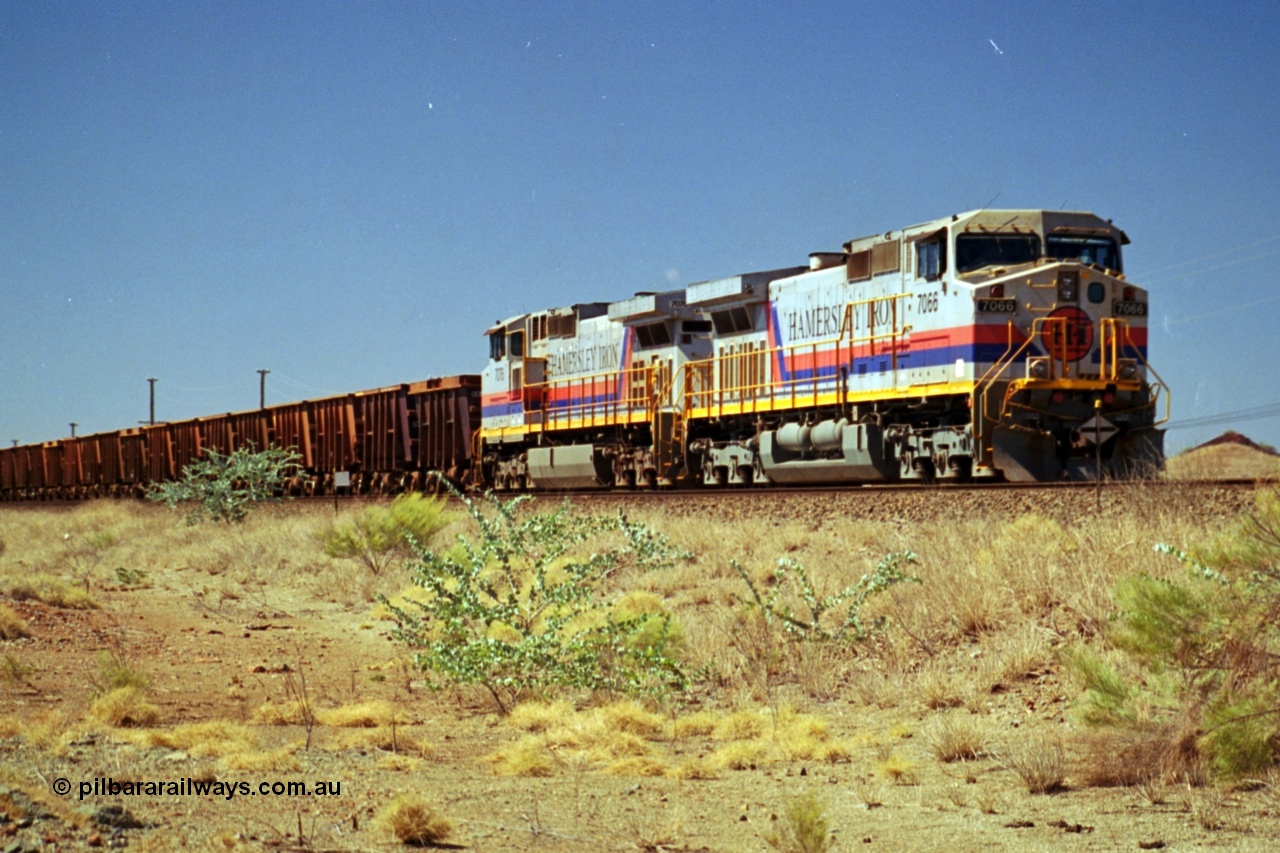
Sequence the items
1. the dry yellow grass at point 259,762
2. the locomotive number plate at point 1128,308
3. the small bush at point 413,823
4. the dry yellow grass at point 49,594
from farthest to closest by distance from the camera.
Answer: the locomotive number plate at point 1128,308
the dry yellow grass at point 49,594
the dry yellow grass at point 259,762
the small bush at point 413,823

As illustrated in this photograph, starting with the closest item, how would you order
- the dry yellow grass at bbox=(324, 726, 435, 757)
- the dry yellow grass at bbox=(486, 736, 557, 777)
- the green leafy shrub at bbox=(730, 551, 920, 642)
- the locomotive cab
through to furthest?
the dry yellow grass at bbox=(486, 736, 557, 777) < the dry yellow grass at bbox=(324, 726, 435, 757) < the green leafy shrub at bbox=(730, 551, 920, 642) < the locomotive cab

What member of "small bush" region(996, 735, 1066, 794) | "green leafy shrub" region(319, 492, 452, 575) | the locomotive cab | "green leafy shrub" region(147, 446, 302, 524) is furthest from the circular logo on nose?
"green leafy shrub" region(147, 446, 302, 524)

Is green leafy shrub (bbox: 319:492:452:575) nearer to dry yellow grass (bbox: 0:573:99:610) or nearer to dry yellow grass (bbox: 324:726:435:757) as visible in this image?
dry yellow grass (bbox: 0:573:99:610)

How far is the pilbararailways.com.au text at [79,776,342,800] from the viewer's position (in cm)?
643

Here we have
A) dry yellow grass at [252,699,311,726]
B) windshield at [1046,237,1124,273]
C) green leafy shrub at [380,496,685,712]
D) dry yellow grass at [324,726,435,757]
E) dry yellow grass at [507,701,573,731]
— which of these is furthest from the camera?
windshield at [1046,237,1124,273]

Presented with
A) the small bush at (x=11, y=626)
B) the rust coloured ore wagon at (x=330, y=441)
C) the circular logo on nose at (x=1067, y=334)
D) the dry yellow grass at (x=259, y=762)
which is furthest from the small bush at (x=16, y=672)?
the rust coloured ore wagon at (x=330, y=441)

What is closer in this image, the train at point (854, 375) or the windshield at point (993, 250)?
the train at point (854, 375)

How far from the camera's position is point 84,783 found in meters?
6.50

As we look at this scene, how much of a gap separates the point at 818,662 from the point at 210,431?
39.7 metres

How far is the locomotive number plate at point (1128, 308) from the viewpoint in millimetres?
19656

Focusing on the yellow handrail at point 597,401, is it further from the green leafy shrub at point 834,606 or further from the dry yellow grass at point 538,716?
the dry yellow grass at point 538,716

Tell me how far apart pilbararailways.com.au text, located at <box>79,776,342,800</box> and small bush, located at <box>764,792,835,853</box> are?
2262 mm

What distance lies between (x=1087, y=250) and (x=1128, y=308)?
3.34 ft

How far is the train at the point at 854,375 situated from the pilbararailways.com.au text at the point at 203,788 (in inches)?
508
